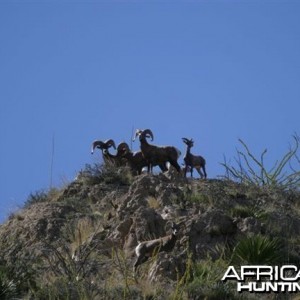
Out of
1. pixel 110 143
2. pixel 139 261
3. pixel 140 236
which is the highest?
pixel 110 143

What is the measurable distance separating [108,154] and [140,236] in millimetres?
8536

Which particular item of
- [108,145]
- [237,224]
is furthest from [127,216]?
[108,145]

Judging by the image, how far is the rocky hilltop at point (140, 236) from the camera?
60.3 feet

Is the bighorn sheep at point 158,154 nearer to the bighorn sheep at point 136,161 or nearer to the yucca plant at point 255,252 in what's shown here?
the bighorn sheep at point 136,161

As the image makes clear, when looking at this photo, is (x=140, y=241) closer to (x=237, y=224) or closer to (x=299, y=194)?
(x=237, y=224)

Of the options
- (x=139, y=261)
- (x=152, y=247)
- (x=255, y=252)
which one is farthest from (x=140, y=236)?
(x=255, y=252)

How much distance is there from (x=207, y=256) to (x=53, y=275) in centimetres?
323

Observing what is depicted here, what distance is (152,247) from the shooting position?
20219 mm

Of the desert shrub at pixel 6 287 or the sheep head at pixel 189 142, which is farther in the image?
the sheep head at pixel 189 142

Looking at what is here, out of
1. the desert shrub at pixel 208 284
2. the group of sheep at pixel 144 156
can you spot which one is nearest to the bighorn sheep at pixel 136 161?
the group of sheep at pixel 144 156

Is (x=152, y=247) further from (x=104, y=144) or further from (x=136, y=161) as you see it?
(x=104, y=144)

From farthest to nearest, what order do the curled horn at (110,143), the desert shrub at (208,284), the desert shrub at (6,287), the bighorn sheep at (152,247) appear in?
the curled horn at (110,143)
the bighorn sheep at (152,247)
the desert shrub at (6,287)
the desert shrub at (208,284)

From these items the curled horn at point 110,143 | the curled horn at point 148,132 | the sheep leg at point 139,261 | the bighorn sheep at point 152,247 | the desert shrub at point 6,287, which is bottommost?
the desert shrub at point 6,287

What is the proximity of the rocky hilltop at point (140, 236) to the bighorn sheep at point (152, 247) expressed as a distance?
0.16 metres
